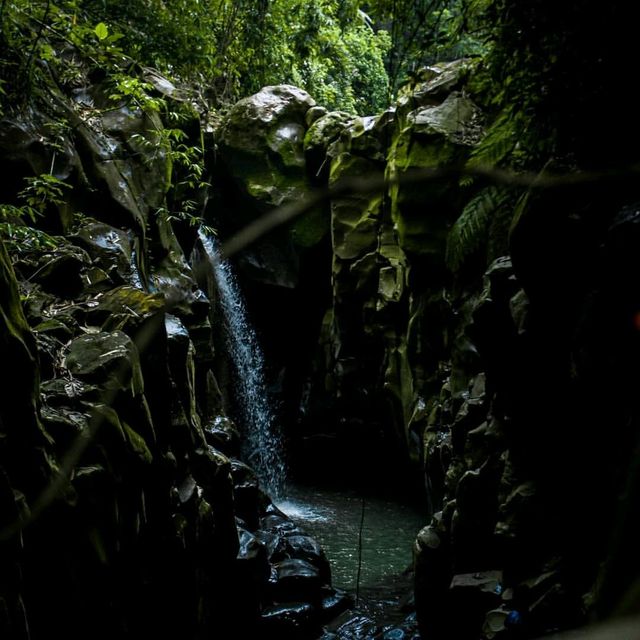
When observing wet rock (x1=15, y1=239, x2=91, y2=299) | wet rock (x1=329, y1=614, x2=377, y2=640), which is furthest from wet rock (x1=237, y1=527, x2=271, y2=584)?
wet rock (x1=15, y1=239, x2=91, y2=299)

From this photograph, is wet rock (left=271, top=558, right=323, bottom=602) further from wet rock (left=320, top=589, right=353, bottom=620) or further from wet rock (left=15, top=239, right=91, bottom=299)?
wet rock (left=15, top=239, right=91, bottom=299)

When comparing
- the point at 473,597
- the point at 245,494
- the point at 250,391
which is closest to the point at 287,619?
the point at 245,494

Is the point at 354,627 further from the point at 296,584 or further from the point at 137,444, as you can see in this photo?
the point at 137,444

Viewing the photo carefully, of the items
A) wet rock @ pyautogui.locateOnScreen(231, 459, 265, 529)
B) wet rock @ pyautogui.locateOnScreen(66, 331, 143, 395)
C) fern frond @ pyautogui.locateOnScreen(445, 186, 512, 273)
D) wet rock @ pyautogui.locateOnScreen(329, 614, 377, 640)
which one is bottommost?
wet rock @ pyautogui.locateOnScreen(329, 614, 377, 640)

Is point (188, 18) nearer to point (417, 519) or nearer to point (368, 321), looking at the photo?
point (368, 321)

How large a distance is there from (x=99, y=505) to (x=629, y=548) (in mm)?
3373

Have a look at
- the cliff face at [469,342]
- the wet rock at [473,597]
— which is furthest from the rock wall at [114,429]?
the wet rock at [473,597]

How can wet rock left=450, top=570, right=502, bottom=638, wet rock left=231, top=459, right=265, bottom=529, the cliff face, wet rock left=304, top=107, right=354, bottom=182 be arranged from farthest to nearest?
1. wet rock left=304, top=107, right=354, bottom=182
2. wet rock left=231, top=459, right=265, bottom=529
3. wet rock left=450, top=570, right=502, bottom=638
4. the cliff face

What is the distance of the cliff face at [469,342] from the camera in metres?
4.14

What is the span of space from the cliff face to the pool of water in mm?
1350

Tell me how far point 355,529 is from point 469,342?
226 inches

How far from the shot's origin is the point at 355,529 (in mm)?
12148

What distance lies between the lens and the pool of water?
10.1m

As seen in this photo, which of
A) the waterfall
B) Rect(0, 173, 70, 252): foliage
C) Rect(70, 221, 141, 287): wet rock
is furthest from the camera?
the waterfall
